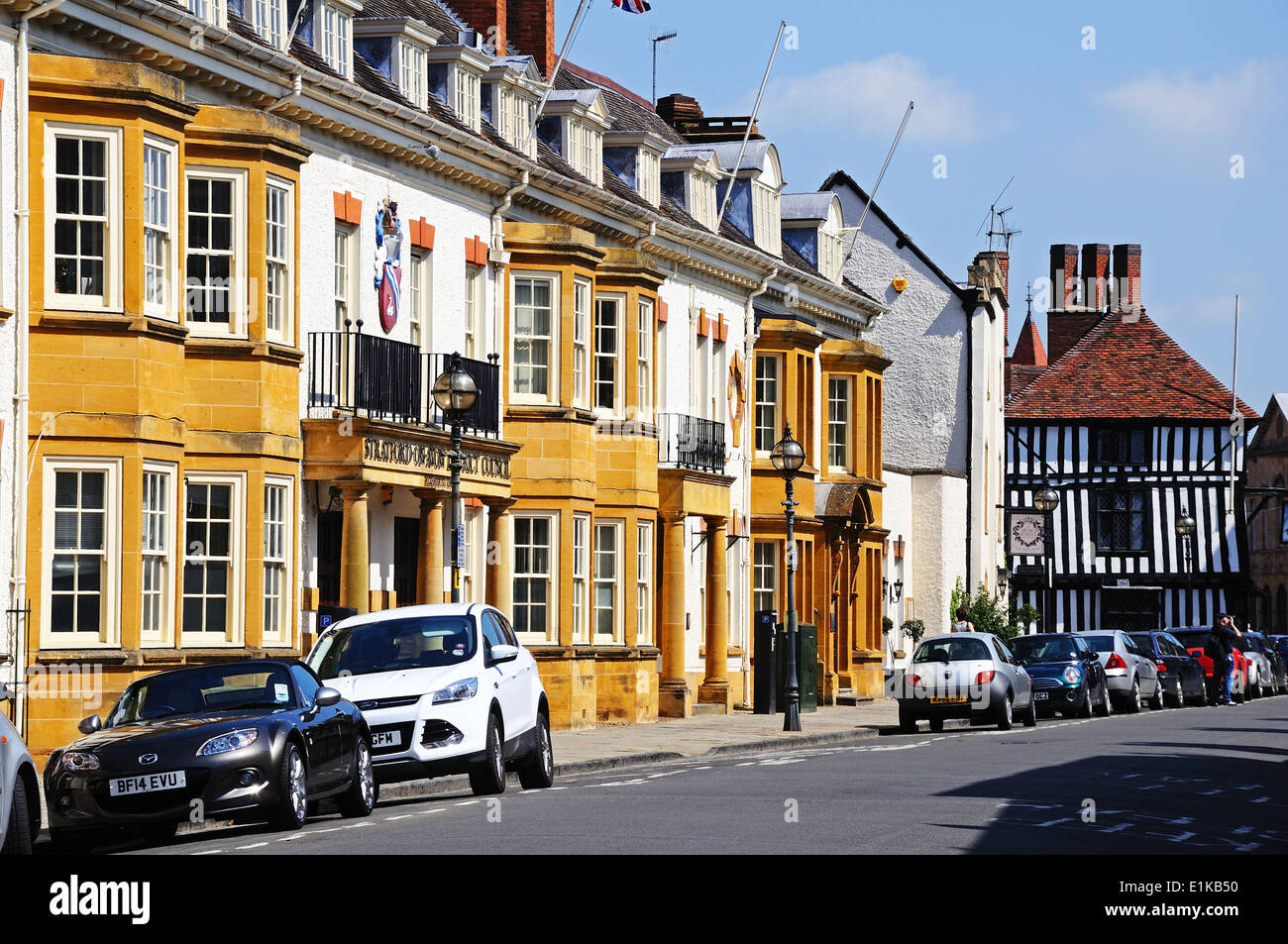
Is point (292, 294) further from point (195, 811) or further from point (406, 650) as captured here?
point (195, 811)

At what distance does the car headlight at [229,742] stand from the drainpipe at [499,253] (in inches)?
684

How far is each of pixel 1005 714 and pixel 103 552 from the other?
1629 cm

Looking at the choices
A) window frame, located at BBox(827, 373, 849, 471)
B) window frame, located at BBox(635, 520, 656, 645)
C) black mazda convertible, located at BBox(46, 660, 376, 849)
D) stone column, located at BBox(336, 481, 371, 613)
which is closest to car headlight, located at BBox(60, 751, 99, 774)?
black mazda convertible, located at BBox(46, 660, 376, 849)

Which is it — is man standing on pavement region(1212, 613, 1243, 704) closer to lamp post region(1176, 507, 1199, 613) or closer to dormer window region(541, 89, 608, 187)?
dormer window region(541, 89, 608, 187)

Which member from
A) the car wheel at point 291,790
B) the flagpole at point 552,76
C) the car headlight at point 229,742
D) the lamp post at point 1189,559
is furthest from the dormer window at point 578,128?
the lamp post at point 1189,559

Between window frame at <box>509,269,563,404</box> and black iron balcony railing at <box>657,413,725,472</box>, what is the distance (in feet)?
17.3

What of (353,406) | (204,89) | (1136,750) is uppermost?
(204,89)

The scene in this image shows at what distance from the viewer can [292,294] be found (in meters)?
27.6

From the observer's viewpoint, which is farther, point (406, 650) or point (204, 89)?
point (204, 89)

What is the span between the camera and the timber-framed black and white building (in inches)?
3113

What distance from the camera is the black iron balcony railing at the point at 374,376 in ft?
95.0

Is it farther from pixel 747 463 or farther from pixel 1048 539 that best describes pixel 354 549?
pixel 1048 539
